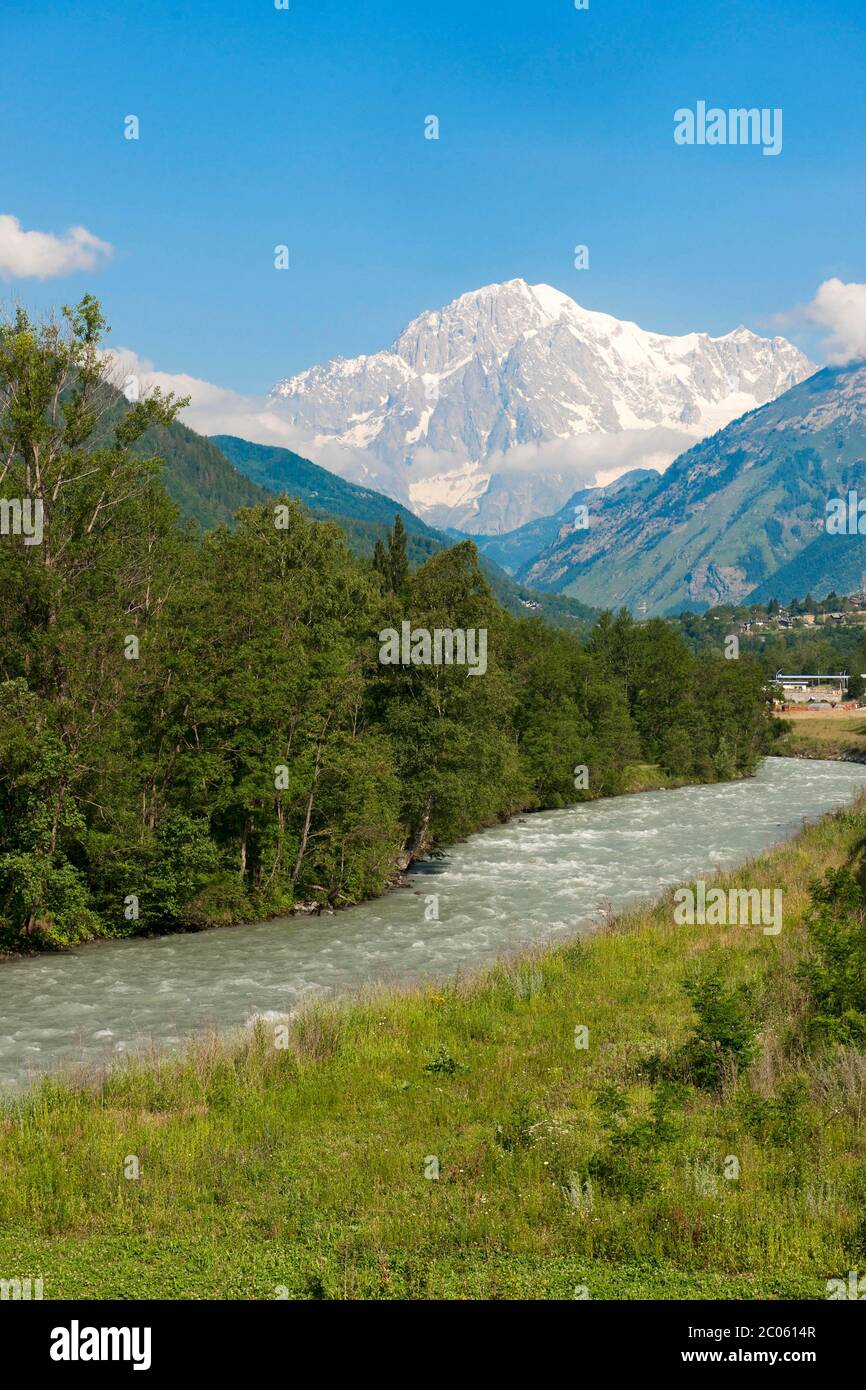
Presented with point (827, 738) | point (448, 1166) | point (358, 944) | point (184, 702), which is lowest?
point (358, 944)

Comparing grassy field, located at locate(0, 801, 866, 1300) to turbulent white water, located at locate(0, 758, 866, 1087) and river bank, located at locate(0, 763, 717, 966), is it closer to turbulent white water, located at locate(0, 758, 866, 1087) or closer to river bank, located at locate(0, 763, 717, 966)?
turbulent white water, located at locate(0, 758, 866, 1087)

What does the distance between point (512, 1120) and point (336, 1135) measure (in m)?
2.80

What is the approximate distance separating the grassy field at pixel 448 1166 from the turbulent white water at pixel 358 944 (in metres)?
6.64

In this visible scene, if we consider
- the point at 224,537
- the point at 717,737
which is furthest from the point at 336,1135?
the point at 717,737

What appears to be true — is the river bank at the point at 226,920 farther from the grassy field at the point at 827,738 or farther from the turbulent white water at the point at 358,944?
the grassy field at the point at 827,738

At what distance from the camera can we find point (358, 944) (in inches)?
1486

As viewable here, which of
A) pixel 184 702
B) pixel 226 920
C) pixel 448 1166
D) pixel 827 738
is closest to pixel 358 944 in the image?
pixel 226 920

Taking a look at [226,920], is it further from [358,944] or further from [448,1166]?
[448,1166]

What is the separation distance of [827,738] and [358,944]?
122707mm

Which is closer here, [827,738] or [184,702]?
[184,702]

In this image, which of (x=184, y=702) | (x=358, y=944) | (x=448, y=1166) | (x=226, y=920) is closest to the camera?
(x=448, y=1166)

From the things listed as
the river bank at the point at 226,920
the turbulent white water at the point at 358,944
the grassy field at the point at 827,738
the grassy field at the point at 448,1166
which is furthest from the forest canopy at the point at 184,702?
the grassy field at the point at 827,738
